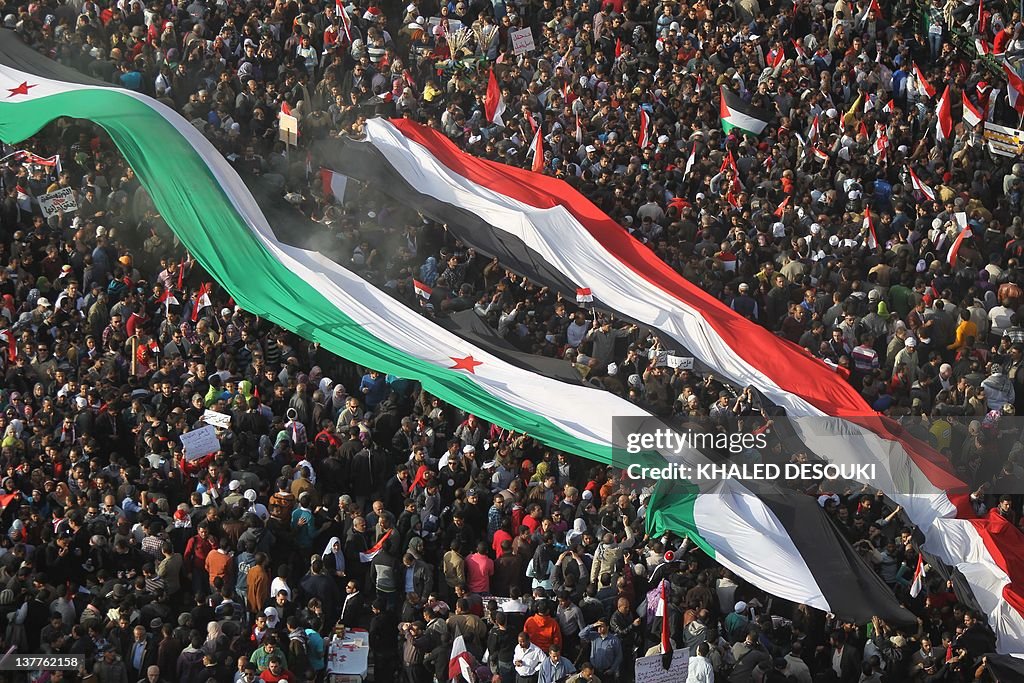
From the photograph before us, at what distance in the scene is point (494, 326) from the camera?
757 inches

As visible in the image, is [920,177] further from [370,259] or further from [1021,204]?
[370,259]

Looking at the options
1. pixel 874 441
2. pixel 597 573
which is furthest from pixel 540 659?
pixel 874 441

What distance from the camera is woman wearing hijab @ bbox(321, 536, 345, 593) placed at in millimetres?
15383

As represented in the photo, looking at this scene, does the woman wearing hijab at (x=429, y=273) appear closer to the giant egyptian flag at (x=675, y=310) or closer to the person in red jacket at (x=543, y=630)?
the giant egyptian flag at (x=675, y=310)

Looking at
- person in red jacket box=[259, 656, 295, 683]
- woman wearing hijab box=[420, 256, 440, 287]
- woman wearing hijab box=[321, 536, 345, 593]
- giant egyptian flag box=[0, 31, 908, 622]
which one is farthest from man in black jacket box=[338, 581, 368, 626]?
woman wearing hijab box=[420, 256, 440, 287]

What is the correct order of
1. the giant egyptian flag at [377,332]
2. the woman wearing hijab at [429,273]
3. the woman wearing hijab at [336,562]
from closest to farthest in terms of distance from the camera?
the giant egyptian flag at [377,332], the woman wearing hijab at [336,562], the woman wearing hijab at [429,273]

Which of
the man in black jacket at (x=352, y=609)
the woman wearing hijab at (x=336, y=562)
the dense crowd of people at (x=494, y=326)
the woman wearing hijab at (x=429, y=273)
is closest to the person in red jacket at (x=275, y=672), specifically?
the dense crowd of people at (x=494, y=326)

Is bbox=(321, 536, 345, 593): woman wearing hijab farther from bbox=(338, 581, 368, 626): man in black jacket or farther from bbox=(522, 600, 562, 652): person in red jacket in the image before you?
bbox=(522, 600, 562, 652): person in red jacket

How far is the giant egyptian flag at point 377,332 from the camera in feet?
49.6

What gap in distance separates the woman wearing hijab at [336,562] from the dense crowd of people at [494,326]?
0.02m

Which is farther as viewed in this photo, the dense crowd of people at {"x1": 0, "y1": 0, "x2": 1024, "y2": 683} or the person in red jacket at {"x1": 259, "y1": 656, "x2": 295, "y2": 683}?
the dense crowd of people at {"x1": 0, "y1": 0, "x2": 1024, "y2": 683}

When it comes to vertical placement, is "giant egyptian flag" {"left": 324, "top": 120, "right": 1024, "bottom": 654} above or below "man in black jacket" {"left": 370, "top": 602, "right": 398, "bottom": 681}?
above

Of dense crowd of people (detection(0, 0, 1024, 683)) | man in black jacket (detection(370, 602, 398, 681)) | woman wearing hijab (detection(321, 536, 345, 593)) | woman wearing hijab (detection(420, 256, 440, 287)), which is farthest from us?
woman wearing hijab (detection(420, 256, 440, 287))

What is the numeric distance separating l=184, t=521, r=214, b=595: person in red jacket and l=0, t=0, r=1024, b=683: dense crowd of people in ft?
0.07
